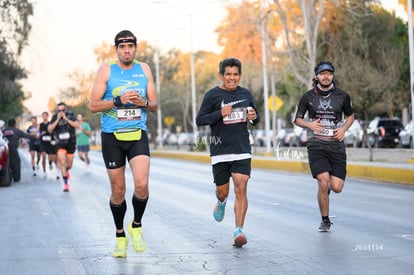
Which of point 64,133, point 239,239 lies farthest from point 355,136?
point 239,239

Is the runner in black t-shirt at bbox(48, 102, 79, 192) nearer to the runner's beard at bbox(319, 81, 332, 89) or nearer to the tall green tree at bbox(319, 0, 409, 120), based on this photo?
the runner's beard at bbox(319, 81, 332, 89)

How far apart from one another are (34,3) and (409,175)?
99.7 feet

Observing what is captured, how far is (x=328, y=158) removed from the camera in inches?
415

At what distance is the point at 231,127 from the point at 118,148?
4.82ft

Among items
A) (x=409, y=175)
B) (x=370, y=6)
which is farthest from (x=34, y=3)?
(x=409, y=175)

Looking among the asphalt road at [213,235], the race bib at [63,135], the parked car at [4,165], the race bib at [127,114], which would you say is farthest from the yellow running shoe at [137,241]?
the parked car at [4,165]

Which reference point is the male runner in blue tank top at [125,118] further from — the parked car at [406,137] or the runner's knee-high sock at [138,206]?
the parked car at [406,137]

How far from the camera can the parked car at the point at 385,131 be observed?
146 ft

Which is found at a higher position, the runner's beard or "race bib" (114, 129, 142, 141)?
the runner's beard

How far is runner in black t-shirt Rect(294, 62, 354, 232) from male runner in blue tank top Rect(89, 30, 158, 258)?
8.31ft

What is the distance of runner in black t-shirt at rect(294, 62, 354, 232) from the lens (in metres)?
10.4

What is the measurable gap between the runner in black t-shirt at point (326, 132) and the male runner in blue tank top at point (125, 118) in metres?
2.53

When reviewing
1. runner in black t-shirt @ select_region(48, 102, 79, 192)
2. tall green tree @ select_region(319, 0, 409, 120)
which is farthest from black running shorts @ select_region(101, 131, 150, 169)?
tall green tree @ select_region(319, 0, 409, 120)

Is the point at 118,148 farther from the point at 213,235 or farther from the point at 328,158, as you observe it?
the point at 328,158
